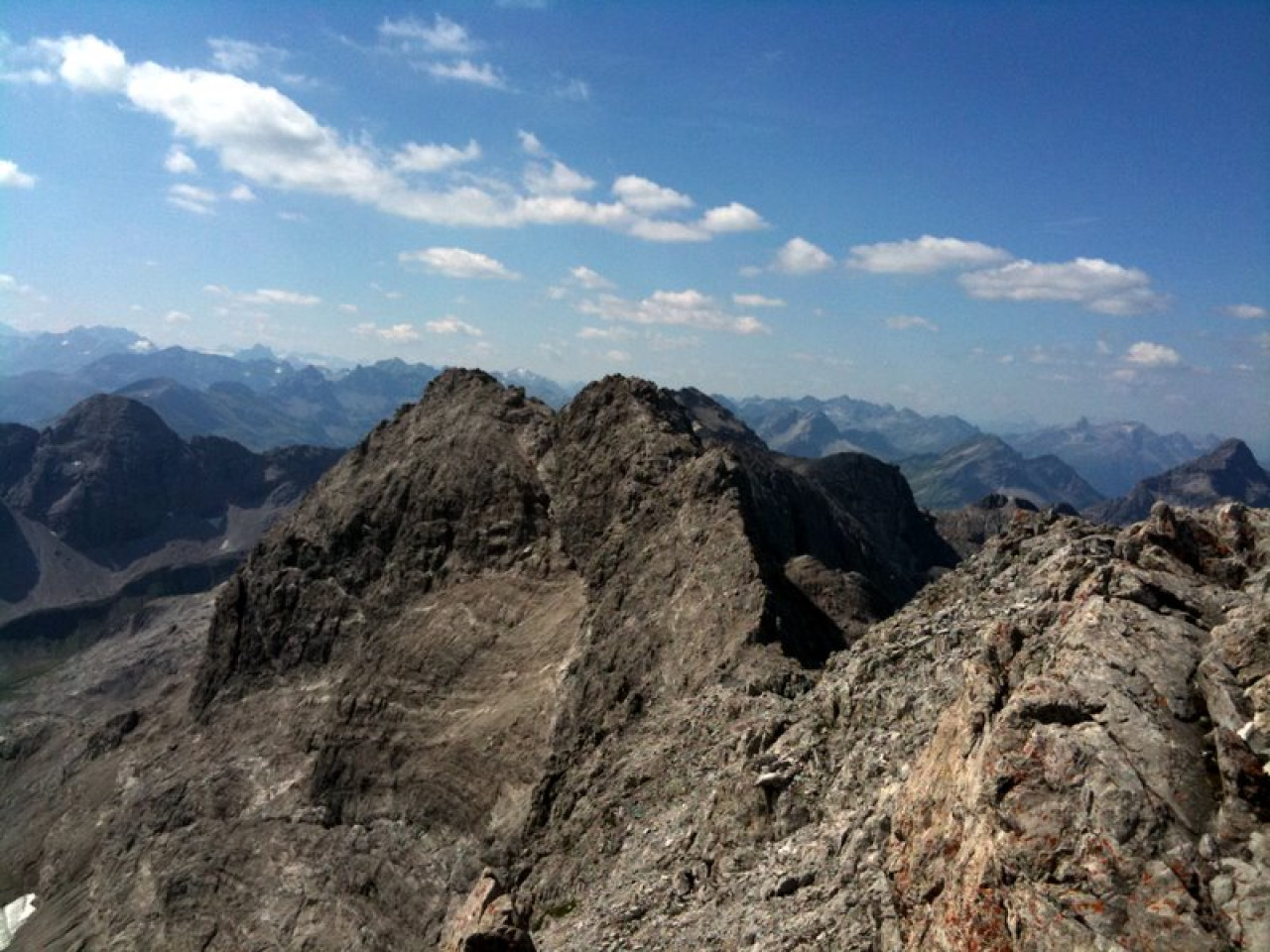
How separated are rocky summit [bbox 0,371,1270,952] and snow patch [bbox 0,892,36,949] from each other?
2.90 metres

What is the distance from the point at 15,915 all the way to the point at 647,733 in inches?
4347

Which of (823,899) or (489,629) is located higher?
(823,899)

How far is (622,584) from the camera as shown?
77.0 m

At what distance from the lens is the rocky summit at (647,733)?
1961 cm

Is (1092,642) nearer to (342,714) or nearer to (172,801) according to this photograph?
(342,714)

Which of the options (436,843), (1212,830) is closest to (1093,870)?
(1212,830)

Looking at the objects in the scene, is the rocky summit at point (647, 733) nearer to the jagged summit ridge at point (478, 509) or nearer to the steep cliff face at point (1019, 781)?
the steep cliff face at point (1019, 781)

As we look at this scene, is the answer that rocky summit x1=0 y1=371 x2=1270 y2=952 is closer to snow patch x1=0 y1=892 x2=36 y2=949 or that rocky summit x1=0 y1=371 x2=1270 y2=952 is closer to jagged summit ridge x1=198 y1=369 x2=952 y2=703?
jagged summit ridge x1=198 y1=369 x2=952 y2=703

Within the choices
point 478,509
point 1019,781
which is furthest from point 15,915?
point 1019,781

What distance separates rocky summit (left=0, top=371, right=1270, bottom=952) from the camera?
19609 mm

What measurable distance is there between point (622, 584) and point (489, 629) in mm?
17601

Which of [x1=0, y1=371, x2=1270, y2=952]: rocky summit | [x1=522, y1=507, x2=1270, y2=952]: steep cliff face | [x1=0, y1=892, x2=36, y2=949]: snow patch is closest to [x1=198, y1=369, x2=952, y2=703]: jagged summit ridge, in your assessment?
[x1=0, y1=371, x2=1270, y2=952]: rocky summit

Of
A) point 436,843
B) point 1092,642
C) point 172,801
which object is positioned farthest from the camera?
point 172,801

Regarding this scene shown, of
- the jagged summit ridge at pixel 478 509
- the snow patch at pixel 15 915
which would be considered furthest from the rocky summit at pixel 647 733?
the snow patch at pixel 15 915
